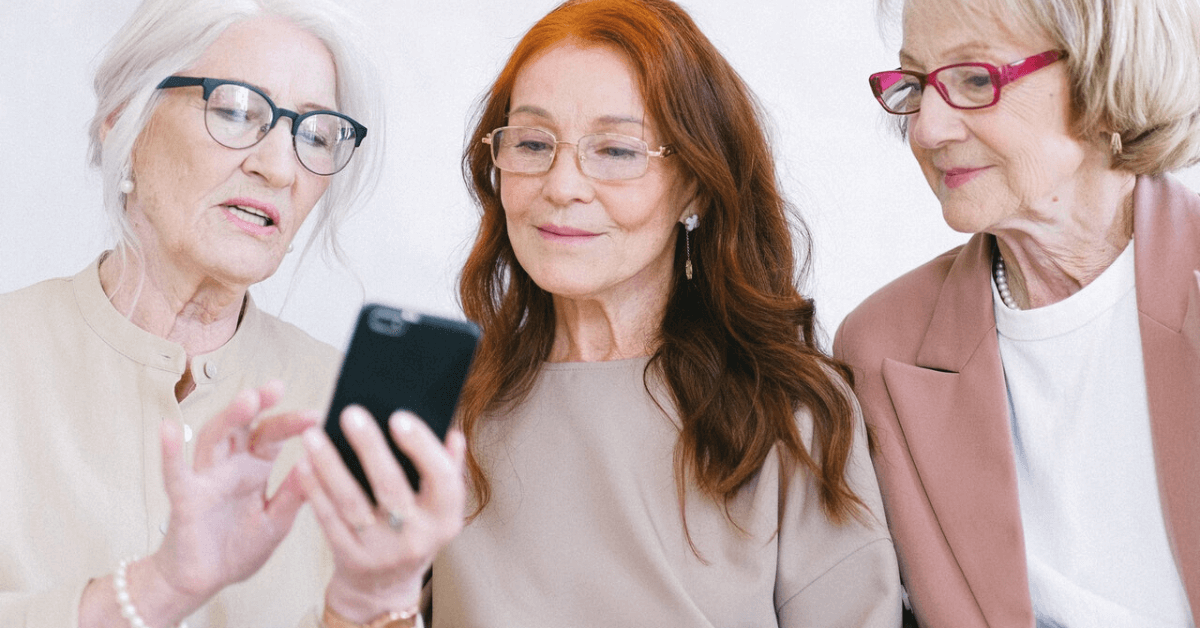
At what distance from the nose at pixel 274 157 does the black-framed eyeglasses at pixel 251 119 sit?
0.04ft

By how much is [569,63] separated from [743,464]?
827mm

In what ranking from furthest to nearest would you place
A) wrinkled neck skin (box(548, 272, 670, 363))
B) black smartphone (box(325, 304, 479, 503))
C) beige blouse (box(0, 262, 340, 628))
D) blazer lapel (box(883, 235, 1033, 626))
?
wrinkled neck skin (box(548, 272, 670, 363)) → blazer lapel (box(883, 235, 1033, 626)) → beige blouse (box(0, 262, 340, 628)) → black smartphone (box(325, 304, 479, 503))

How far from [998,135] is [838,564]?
34.0 inches

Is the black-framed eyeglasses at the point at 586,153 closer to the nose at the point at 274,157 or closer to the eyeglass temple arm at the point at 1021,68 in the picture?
the nose at the point at 274,157

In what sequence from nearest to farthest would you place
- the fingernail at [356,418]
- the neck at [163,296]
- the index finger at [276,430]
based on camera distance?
the fingernail at [356,418]
the index finger at [276,430]
the neck at [163,296]

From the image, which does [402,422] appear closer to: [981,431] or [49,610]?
[49,610]

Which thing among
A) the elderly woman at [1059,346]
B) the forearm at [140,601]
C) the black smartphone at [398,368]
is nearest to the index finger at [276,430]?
the black smartphone at [398,368]

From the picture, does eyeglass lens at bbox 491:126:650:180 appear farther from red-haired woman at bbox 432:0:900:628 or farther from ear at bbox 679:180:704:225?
ear at bbox 679:180:704:225

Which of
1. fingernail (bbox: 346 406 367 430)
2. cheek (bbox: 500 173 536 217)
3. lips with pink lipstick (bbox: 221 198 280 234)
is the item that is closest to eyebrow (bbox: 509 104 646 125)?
cheek (bbox: 500 173 536 217)

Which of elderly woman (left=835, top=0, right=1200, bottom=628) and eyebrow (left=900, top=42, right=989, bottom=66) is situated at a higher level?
eyebrow (left=900, top=42, right=989, bottom=66)

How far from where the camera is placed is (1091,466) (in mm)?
2086

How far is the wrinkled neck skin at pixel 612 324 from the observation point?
2238 millimetres

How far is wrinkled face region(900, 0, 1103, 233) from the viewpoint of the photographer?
81.8 inches

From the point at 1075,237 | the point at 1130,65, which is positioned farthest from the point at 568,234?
the point at 1130,65
